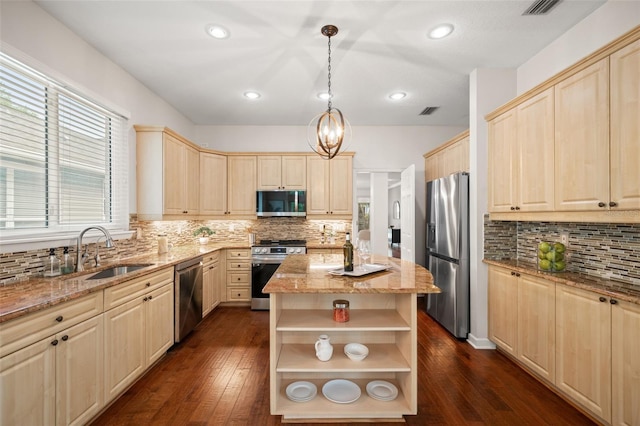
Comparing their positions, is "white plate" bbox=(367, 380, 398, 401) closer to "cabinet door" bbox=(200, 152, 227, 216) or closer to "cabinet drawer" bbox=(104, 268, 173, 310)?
"cabinet drawer" bbox=(104, 268, 173, 310)

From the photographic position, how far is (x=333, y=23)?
2457 millimetres

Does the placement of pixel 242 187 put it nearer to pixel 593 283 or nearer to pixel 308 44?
pixel 308 44

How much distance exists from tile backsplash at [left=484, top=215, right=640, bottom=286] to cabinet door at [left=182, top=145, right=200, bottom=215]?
378cm

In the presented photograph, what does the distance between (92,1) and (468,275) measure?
414 centimetres

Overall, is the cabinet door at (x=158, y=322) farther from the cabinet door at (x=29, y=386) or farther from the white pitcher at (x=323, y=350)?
the white pitcher at (x=323, y=350)

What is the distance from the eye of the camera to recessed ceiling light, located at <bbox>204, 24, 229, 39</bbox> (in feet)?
8.24

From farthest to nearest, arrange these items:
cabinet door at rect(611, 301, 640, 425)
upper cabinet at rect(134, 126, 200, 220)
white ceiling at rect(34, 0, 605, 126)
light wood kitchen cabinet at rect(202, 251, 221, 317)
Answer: light wood kitchen cabinet at rect(202, 251, 221, 317)
upper cabinet at rect(134, 126, 200, 220)
white ceiling at rect(34, 0, 605, 126)
cabinet door at rect(611, 301, 640, 425)

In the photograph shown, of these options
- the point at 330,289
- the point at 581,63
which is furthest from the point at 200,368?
the point at 581,63

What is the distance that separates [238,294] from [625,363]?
419 centimetres

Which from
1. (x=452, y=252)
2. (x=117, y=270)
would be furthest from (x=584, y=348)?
(x=117, y=270)

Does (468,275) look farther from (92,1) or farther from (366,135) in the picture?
(92,1)

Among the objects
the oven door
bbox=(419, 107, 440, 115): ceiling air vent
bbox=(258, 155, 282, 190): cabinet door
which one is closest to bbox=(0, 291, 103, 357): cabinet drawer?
the oven door

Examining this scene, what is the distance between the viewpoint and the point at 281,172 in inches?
195

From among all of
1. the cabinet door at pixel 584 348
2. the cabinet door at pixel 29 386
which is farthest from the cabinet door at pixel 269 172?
the cabinet door at pixel 584 348
